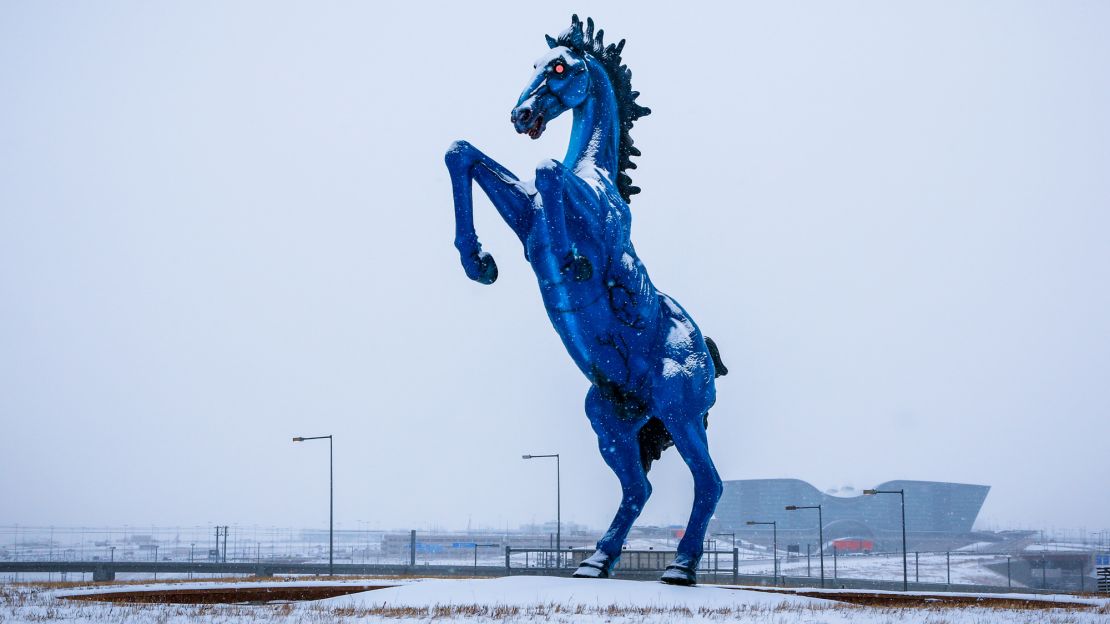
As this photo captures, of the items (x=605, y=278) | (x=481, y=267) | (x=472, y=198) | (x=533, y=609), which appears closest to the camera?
(x=533, y=609)

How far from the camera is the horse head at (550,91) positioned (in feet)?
45.3

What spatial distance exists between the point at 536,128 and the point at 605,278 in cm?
230

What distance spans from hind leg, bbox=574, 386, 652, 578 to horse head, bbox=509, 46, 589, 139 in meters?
4.03

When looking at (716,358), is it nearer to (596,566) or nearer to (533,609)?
(596,566)

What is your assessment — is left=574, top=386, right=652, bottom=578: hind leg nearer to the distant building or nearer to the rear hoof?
the rear hoof

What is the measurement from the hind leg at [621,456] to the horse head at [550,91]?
4032mm

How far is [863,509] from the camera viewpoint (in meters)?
145

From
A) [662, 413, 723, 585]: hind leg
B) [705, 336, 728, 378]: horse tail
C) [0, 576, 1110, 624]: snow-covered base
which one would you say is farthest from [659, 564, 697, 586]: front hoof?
[705, 336, 728, 378]: horse tail

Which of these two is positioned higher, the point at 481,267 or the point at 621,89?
the point at 621,89

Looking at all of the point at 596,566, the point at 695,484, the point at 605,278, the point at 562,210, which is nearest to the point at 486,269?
the point at 562,210

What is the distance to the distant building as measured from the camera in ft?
460

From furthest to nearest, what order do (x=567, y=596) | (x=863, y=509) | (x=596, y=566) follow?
(x=863, y=509) → (x=596, y=566) → (x=567, y=596)

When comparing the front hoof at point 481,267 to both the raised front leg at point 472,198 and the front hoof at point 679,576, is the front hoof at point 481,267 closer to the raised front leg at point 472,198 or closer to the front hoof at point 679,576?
the raised front leg at point 472,198

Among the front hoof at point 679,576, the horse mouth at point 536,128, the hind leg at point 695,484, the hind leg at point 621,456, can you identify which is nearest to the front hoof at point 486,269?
the horse mouth at point 536,128
